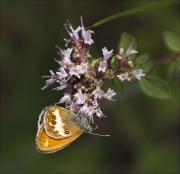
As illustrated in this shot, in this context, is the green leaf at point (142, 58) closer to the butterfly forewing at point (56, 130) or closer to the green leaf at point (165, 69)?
the green leaf at point (165, 69)

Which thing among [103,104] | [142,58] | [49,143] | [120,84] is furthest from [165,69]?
[49,143]

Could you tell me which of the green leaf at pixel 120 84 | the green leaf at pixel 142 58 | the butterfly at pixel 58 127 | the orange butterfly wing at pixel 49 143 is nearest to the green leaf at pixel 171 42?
the green leaf at pixel 142 58

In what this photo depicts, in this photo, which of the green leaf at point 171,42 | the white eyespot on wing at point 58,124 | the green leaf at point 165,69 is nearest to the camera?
the white eyespot on wing at point 58,124

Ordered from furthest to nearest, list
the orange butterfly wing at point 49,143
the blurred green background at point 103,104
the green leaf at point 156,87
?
the blurred green background at point 103,104
the green leaf at point 156,87
the orange butterfly wing at point 49,143

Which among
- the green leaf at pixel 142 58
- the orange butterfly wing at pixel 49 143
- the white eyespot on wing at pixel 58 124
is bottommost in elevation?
the orange butterfly wing at pixel 49 143

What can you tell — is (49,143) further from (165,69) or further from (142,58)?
(165,69)

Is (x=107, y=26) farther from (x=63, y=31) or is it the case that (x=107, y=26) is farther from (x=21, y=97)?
(x=21, y=97)

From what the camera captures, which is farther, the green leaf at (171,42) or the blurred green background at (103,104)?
the blurred green background at (103,104)
